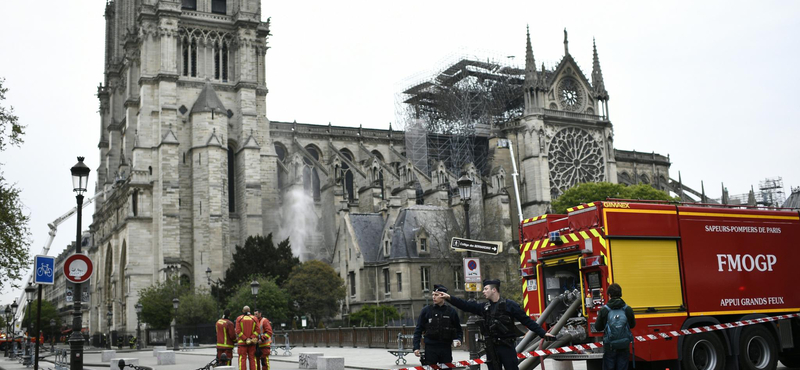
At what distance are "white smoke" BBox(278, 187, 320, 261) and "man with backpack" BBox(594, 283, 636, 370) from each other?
47.7m

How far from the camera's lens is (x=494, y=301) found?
10.4 meters

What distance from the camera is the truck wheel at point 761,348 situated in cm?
1402

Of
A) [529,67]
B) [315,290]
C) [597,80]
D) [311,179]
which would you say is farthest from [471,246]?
[597,80]

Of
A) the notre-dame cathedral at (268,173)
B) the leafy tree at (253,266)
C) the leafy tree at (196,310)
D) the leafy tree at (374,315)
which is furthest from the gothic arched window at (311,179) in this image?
the leafy tree at (374,315)

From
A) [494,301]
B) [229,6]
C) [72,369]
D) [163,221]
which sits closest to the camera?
[494,301]

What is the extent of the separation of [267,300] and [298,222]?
13115 millimetres

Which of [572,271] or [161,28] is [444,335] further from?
[161,28]

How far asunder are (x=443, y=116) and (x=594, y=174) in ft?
45.7

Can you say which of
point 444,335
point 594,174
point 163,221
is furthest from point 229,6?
point 444,335

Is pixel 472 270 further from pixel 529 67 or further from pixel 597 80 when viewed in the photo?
pixel 597 80

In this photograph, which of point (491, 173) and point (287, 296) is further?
point (491, 173)

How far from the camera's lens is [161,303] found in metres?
49.2

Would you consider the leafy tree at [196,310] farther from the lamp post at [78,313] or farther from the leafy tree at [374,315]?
the lamp post at [78,313]

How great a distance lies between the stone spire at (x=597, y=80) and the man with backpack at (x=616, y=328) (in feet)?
202
